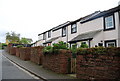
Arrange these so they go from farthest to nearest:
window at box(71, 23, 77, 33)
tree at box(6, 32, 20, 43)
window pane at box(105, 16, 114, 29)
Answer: tree at box(6, 32, 20, 43) → window at box(71, 23, 77, 33) → window pane at box(105, 16, 114, 29)

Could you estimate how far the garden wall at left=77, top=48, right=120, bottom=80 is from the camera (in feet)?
19.4

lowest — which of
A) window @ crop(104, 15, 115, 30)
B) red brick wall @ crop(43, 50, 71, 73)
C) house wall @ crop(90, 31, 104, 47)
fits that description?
red brick wall @ crop(43, 50, 71, 73)

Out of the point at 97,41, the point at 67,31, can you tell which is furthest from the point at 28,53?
the point at 97,41

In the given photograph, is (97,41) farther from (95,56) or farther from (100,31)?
(95,56)

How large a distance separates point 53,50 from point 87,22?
384 inches

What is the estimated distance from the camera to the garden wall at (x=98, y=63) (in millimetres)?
5921

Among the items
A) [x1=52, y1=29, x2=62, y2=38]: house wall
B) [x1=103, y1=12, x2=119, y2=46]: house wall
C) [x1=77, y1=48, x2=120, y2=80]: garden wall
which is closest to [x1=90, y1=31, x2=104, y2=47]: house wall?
[x1=103, y1=12, x2=119, y2=46]: house wall

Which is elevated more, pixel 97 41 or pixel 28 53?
pixel 97 41

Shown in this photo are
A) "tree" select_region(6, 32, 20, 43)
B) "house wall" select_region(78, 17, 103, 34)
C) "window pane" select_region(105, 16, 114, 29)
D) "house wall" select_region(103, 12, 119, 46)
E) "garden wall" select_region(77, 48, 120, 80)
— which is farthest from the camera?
"tree" select_region(6, 32, 20, 43)

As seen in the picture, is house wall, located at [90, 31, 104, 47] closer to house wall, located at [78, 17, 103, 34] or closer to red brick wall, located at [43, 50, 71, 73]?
house wall, located at [78, 17, 103, 34]

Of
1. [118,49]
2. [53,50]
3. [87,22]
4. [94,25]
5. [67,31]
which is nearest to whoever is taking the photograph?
[118,49]

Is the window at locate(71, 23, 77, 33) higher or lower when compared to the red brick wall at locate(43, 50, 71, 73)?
higher

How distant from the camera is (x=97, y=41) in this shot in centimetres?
1595

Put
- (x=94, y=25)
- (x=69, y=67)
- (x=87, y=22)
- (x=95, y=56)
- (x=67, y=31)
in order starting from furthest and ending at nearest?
1. (x=67, y=31)
2. (x=87, y=22)
3. (x=94, y=25)
4. (x=69, y=67)
5. (x=95, y=56)
